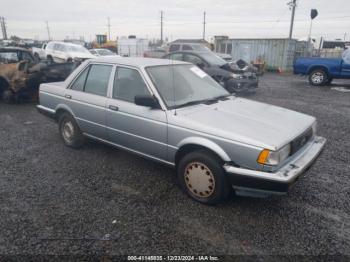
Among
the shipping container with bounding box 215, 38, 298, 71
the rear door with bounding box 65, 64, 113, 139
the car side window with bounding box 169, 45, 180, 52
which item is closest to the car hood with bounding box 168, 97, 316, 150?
the rear door with bounding box 65, 64, 113, 139

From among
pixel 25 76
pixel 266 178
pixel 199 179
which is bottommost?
pixel 199 179

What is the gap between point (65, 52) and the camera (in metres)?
18.2

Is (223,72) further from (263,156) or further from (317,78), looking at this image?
(263,156)

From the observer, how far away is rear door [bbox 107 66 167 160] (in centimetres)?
349

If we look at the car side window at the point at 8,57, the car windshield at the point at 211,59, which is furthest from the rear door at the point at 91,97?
the car windshield at the point at 211,59

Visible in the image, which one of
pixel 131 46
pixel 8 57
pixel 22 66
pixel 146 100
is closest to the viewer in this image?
pixel 146 100

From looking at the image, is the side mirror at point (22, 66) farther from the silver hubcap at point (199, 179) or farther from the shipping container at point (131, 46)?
the shipping container at point (131, 46)

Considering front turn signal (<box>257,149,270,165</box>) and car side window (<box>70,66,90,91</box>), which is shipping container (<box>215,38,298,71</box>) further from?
front turn signal (<box>257,149,270,165</box>)

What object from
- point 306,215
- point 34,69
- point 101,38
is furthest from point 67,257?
point 101,38

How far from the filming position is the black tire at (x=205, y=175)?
3.07 m

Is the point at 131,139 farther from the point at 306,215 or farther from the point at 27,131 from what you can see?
the point at 27,131

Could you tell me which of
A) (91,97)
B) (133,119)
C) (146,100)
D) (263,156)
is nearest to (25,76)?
(91,97)

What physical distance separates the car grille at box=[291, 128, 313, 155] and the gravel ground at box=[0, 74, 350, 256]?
708 mm

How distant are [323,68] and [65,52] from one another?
607 inches
